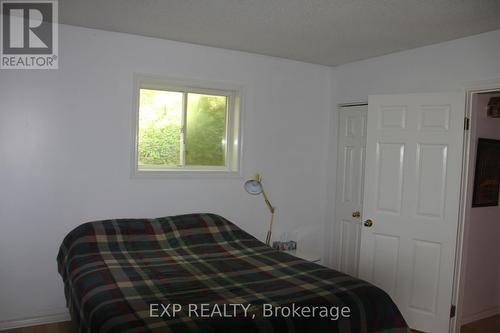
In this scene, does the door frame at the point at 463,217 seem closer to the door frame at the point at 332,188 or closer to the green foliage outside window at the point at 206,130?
the door frame at the point at 332,188

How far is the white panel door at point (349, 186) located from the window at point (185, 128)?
115 cm

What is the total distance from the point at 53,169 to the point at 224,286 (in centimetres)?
171

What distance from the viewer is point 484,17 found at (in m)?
2.65

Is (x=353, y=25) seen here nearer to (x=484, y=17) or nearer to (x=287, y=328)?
(x=484, y=17)

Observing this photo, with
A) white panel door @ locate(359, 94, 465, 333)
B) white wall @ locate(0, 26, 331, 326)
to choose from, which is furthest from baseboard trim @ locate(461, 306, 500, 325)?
white wall @ locate(0, 26, 331, 326)

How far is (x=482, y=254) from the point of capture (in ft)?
12.2

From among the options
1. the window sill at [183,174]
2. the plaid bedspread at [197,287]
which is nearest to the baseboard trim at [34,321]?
the plaid bedspread at [197,287]

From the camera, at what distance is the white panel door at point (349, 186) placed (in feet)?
13.2

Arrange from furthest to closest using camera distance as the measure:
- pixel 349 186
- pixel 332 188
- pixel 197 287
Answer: pixel 332 188
pixel 349 186
pixel 197 287

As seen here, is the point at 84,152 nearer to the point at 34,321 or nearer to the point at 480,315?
the point at 34,321

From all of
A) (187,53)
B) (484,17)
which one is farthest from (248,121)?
(484,17)

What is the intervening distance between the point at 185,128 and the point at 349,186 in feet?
5.75

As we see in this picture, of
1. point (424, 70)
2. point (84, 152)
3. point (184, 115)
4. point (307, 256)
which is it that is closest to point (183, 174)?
point (184, 115)

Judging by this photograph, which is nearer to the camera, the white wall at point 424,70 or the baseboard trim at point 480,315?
the white wall at point 424,70
